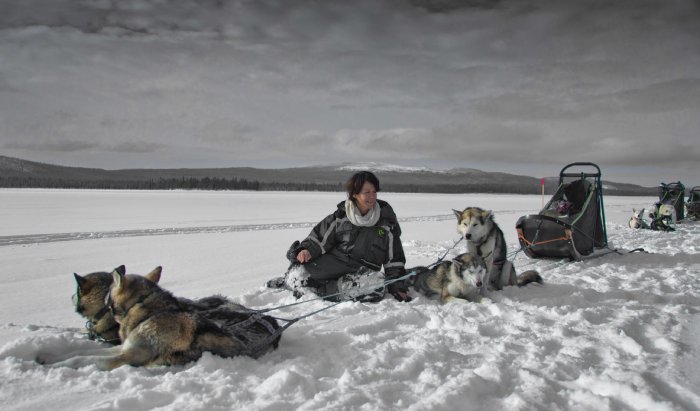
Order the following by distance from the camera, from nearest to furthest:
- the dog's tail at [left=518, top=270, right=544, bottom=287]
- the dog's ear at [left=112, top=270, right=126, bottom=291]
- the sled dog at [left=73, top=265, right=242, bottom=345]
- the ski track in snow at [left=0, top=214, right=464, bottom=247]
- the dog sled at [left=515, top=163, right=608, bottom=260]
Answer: the dog's ear at [left=112, top=270, right=126, bottom=291]
the sled dog at [left=73, top=265, right=242, bottom=345]
the dog's tail at [left=518, top=270, right=544, bottom=287]
the dog sled at [left=515, top=163, right=608, bottom=260]
the ski track in snow at [left=0, top=214, right=464, bottom=247]

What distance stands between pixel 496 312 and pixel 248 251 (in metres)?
5.56

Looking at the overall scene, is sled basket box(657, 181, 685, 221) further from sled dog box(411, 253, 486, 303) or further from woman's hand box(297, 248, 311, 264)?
woman's hand box(297, 248, 311, 264)

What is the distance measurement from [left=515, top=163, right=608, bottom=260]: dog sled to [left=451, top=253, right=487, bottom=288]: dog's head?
3097mm

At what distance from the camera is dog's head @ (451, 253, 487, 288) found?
4344 mm

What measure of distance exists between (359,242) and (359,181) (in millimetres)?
696

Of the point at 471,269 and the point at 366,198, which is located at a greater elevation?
the point at 366,198

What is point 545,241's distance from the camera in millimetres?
7102

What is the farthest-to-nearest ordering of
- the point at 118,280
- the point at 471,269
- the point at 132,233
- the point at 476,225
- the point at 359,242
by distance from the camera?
the point at 132,233
the point at 476,225
the point at 359,242
the point at 471,269
the point at 118,280

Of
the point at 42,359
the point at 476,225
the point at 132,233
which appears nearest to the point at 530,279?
the point at 476,225

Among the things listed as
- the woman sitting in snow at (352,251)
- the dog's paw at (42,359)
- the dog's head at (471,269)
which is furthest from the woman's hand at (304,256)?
the dog's paw at (42,359)

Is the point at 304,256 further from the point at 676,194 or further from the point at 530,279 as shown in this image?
the point at 676,194

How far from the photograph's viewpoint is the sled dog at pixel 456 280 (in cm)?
436

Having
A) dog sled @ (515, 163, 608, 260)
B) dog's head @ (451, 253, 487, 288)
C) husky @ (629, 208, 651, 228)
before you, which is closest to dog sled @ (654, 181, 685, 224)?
husky @ (629, 208, 651, 228)

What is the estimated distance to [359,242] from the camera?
15.1 ft
